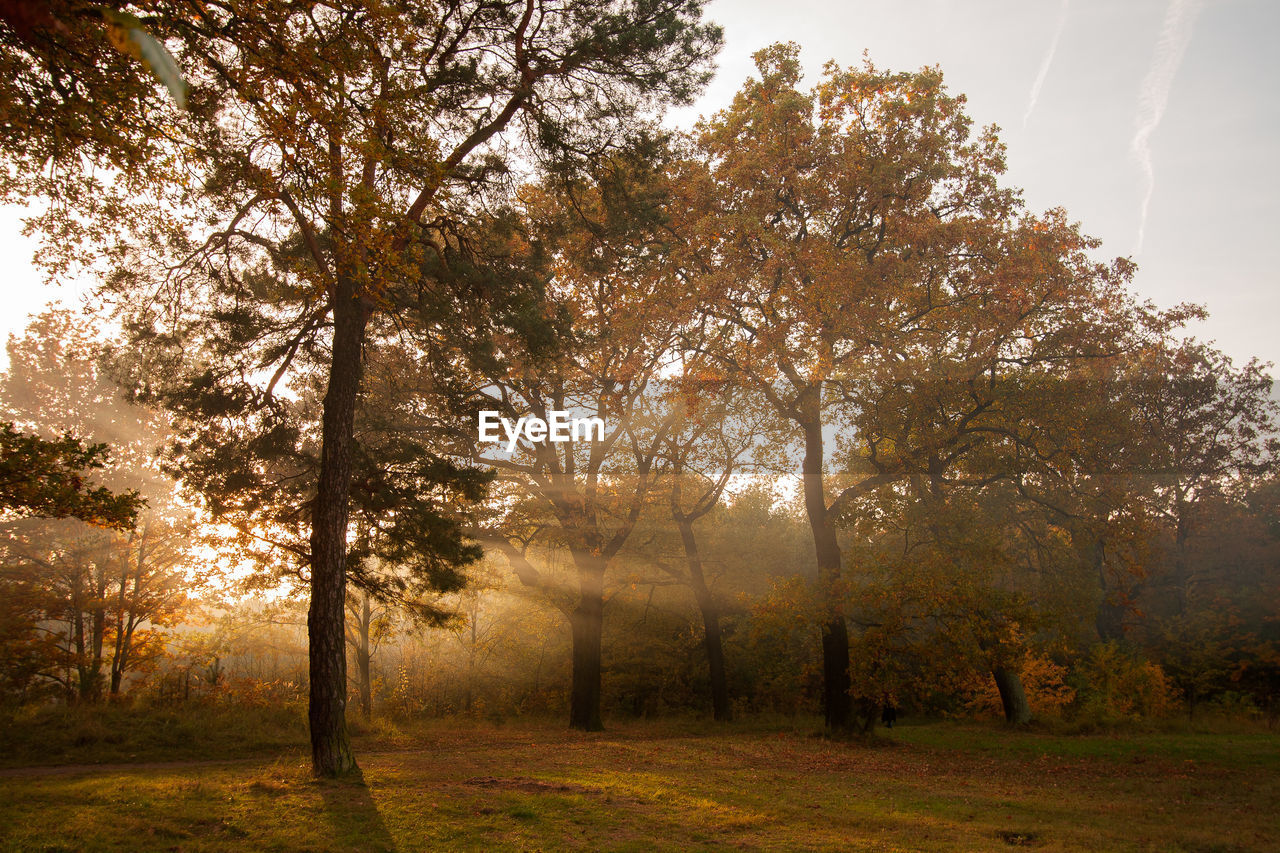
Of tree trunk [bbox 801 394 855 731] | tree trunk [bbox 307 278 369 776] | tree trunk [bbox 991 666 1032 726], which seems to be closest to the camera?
tree trunk [bbox 307 278 369 776]

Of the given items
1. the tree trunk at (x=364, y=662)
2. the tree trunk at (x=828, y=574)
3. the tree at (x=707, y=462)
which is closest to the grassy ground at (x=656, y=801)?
the tree trunk at (x=828, y=574)

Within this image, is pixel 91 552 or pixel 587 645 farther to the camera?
pixel 587 645

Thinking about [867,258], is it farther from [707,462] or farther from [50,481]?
[50,481]

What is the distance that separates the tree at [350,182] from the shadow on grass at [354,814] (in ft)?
2.51

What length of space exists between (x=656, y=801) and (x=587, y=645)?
40.4 ft

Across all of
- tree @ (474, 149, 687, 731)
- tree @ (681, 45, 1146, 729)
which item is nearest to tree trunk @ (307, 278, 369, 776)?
tree @ (474, 149, 687, 731)

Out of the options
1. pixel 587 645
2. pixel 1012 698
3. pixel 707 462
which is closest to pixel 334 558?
pixel 587 645

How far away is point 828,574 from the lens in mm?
16438

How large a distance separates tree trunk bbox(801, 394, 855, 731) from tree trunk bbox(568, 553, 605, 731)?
20.4 ft

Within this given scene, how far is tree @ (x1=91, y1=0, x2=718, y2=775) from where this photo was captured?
7.29m

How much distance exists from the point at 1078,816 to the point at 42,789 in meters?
12.2

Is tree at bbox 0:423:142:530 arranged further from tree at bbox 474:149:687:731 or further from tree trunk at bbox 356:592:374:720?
tree trunk at bbox 356:592:374:720

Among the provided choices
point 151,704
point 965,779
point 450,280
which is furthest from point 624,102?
point 151,704

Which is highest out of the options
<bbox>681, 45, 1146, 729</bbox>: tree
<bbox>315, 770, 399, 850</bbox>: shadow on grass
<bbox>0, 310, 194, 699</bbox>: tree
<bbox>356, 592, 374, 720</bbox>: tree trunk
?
<bbox>681, 45, 1146, 729</bbox>: tree
